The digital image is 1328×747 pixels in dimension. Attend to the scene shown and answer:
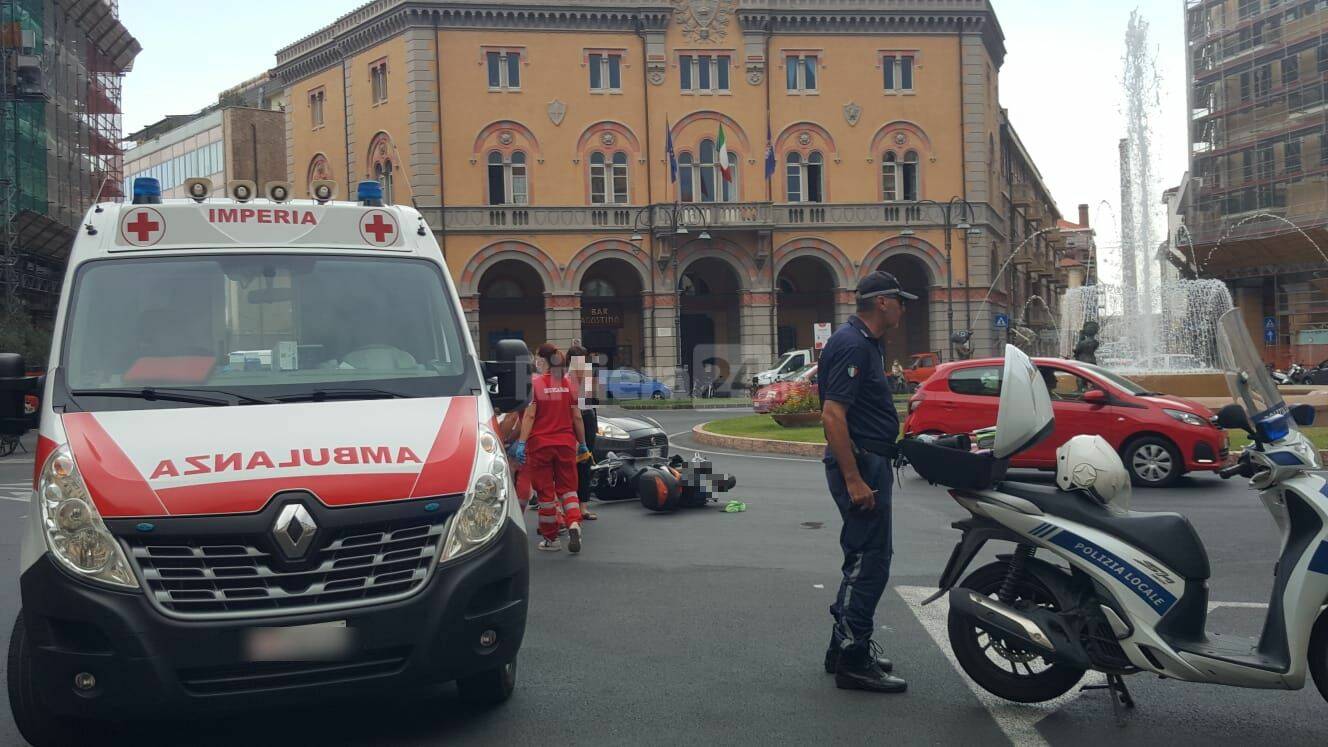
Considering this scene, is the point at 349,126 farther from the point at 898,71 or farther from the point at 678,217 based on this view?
the point at 898,71

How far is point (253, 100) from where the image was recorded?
233ft

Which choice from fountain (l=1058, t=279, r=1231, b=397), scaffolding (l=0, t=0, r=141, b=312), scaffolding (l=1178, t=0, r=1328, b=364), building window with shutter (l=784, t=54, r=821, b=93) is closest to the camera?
fountain (l=1058, t=279, r=1231, b=397)

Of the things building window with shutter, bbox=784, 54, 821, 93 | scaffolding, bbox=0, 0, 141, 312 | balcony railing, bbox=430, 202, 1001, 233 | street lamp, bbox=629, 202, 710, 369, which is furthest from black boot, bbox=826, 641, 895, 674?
building window with shutter, bbox=784, 54, 821, 93

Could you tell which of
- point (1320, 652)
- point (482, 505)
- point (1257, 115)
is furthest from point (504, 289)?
point (1320, 652)

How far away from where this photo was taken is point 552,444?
928cm

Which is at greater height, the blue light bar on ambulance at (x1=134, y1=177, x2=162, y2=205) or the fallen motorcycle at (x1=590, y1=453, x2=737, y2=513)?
the blue light bar on ambulance at (x1=134, y1=177, x2=162, y2=205)

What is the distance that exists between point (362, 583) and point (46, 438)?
141cm

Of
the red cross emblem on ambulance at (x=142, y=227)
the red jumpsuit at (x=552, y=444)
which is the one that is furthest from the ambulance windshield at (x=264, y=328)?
the red jumpsuit at (x=552, y=444)

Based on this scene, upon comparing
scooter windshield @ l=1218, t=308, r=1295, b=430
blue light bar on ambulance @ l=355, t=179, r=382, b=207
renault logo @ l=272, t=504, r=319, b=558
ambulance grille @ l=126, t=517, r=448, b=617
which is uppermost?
blue light bar on ambulance @ l=355, t=179, r=382, b=207

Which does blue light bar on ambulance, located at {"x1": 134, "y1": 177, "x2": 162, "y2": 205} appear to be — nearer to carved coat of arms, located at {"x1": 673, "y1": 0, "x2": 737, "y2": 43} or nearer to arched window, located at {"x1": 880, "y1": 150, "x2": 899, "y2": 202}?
carved coat of arms, located at {"x1": 673, "y1": 0, "x2": 737, "y2": 43}

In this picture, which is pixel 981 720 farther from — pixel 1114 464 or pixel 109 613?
pixel 109 613

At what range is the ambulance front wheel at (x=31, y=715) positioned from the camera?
450 centimetres

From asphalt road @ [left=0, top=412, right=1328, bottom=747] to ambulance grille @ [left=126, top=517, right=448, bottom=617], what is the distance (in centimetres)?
87

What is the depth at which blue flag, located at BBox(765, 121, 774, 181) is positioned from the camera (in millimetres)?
42312
